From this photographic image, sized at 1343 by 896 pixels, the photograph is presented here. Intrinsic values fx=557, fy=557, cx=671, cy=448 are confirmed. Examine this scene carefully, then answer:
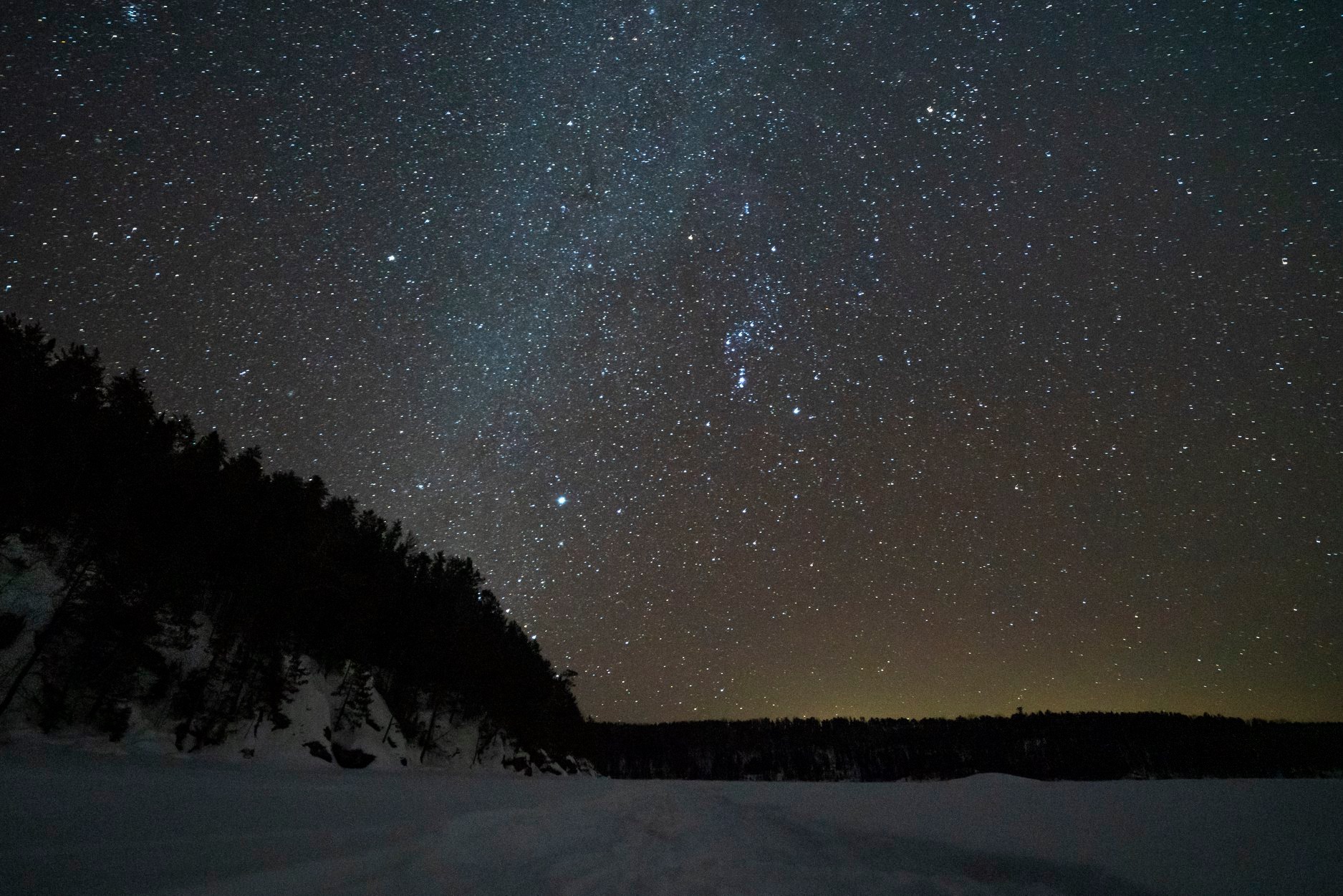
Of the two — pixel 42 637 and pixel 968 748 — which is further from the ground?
pixel 42 637

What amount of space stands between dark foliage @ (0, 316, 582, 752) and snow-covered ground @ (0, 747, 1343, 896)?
1344cm

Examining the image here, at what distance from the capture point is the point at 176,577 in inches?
845

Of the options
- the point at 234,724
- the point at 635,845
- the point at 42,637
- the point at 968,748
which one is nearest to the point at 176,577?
the point at 42,637

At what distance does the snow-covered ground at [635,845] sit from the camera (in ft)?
12.4

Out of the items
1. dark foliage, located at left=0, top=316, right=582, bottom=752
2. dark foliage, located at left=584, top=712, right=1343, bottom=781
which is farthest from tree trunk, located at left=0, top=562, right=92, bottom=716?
dark foliage, located at left=584, top=712, right=1343, bottom=781

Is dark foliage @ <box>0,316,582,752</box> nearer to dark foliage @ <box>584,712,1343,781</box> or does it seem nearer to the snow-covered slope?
the snow-covered slope

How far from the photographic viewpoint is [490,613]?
2608 inches

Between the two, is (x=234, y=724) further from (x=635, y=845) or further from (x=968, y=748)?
(x=968, y=748)

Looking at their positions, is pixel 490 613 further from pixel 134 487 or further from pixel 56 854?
pixel 56 854

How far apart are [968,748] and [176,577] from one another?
134 meters

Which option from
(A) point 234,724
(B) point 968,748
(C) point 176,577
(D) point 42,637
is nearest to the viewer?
(D) point 42,637

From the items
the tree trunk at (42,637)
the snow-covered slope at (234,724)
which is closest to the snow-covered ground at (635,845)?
the tree trunk at (42,637)

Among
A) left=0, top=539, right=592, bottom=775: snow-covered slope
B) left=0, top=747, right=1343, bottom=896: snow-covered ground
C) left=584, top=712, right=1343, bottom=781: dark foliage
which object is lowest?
left=584, top=712, right=1343, bottom=781: dark foliage

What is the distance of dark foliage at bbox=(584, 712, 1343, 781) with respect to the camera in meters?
74.9
